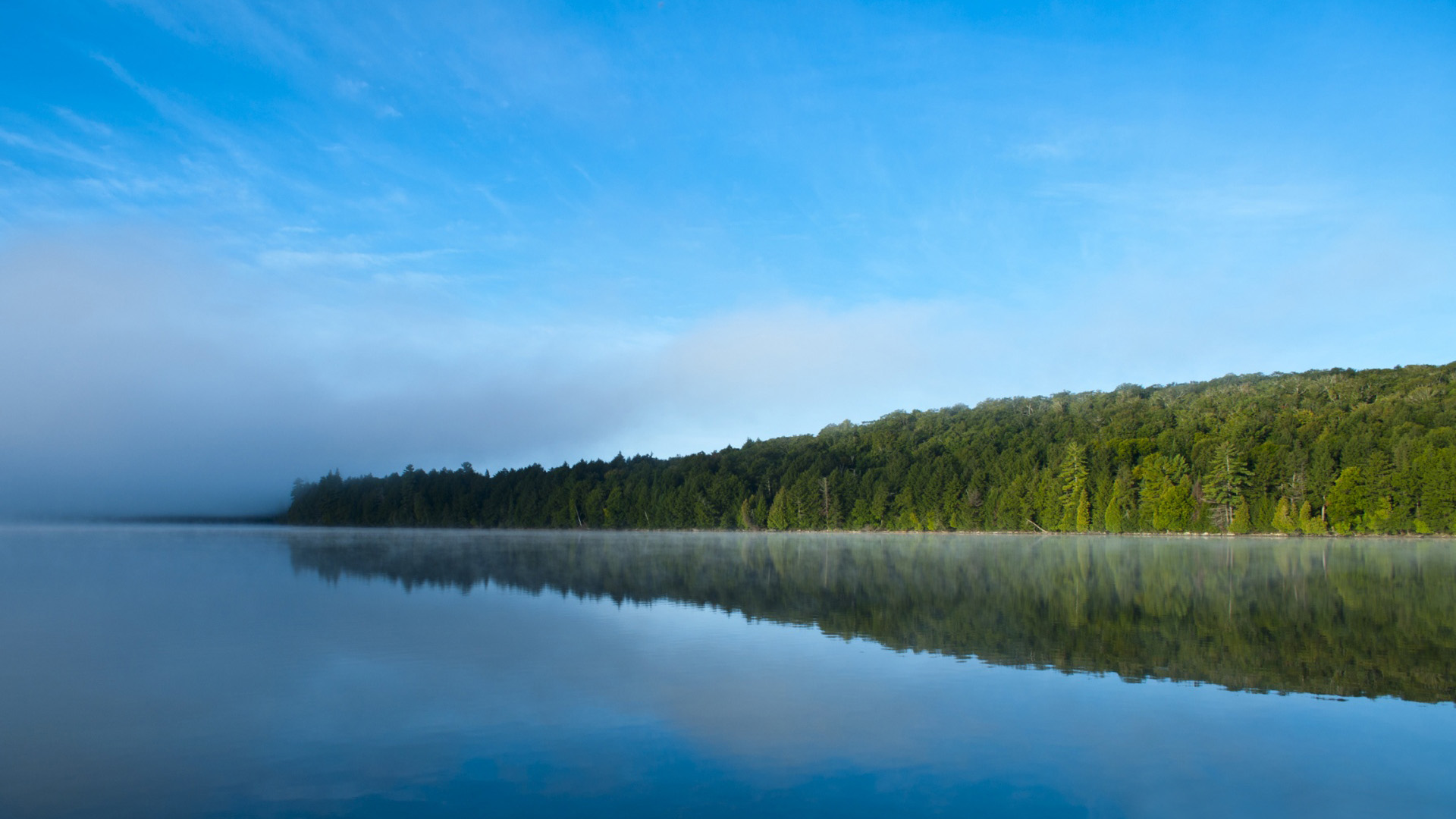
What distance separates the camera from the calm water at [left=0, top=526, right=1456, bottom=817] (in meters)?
9.98

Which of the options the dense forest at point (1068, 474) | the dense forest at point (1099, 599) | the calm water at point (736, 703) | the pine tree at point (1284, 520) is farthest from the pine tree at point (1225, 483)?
the calm water at point (736, 703)

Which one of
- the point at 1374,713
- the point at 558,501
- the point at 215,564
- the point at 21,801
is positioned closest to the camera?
the point at 21,801

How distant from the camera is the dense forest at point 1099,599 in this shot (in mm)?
17000

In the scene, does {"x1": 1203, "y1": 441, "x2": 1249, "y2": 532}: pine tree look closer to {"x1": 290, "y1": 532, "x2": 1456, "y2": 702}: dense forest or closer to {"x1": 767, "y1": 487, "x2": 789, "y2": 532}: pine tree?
{"x1": 290, "y1": 532, "x2": 1456, "y2": 702}: dense forest

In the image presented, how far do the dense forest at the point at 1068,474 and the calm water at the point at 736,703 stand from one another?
64711 mm

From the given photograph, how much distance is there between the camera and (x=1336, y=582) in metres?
32.4

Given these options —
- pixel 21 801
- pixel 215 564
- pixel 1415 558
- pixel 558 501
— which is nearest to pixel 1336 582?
pixel 1415 558

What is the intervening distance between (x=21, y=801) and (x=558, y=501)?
157 metres

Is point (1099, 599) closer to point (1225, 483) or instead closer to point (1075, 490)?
point (1225, 483)

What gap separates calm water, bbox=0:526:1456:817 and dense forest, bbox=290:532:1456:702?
17cm

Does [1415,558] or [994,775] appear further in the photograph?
[1415,558]

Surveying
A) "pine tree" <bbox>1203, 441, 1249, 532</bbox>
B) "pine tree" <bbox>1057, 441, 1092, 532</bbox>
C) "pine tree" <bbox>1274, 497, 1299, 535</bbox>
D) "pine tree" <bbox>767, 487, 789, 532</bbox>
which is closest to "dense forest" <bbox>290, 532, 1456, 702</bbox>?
"pine tree" <bbox>1274, 497, 1299, 535</bbox>

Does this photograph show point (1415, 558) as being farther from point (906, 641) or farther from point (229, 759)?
point (229, 759)

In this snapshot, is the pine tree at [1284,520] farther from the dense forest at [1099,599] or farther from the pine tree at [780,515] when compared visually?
the pine tree at [780,515]
